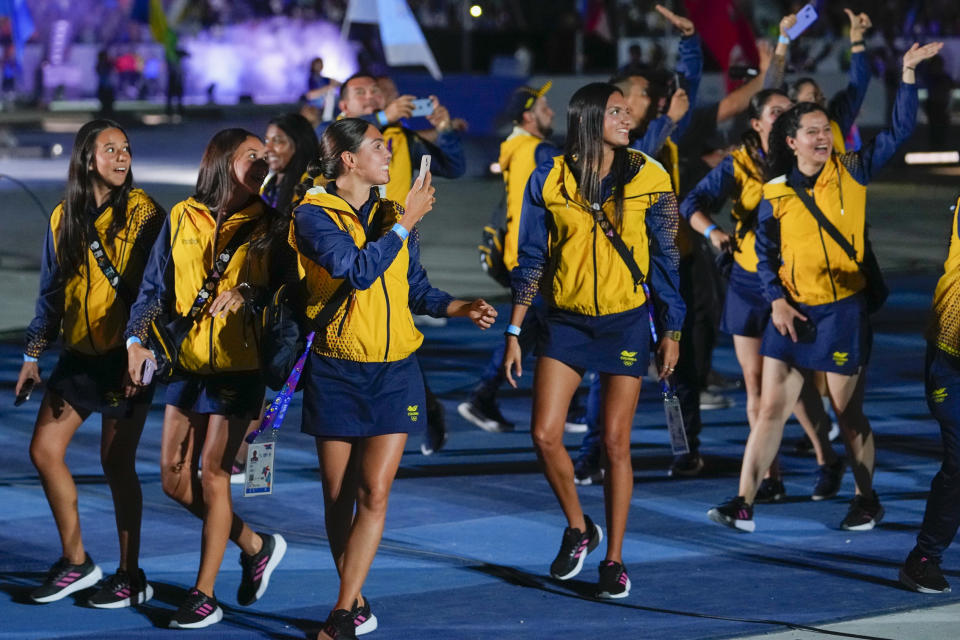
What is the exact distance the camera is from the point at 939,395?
6043 mm

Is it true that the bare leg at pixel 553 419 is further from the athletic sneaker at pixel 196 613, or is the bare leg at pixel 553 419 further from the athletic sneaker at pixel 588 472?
the athletic sneaker at pixel 588 472

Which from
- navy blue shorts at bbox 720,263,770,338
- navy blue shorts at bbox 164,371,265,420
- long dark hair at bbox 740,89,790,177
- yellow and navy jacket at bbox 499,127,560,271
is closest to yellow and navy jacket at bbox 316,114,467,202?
yellow and navy jacket at bbox 499,127,560,271

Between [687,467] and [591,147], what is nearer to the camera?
[591,147]

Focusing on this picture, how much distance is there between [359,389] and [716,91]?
25684 millimetres

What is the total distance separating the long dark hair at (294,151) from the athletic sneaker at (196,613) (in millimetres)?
2362

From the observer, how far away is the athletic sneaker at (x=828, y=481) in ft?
25.1

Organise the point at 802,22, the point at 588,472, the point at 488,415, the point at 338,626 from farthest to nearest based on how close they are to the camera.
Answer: the point at 488,415 < the point at 802,22 < the point at 588,472 < the point at 338,626

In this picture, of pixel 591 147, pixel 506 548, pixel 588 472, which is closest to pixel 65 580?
pixel 506 548

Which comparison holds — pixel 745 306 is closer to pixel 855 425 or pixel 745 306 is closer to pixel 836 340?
pixel 836 340

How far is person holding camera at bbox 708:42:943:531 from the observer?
22.7ft

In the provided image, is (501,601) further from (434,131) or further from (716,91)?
(716,91)

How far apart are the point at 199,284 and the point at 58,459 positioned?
911 millimetres

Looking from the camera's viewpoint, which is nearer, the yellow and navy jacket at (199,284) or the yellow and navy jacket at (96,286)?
the yellow and navy jacket at (199,284)

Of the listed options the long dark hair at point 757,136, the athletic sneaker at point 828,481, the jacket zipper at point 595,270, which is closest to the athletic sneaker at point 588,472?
the athletic sneaker at point 828,481
